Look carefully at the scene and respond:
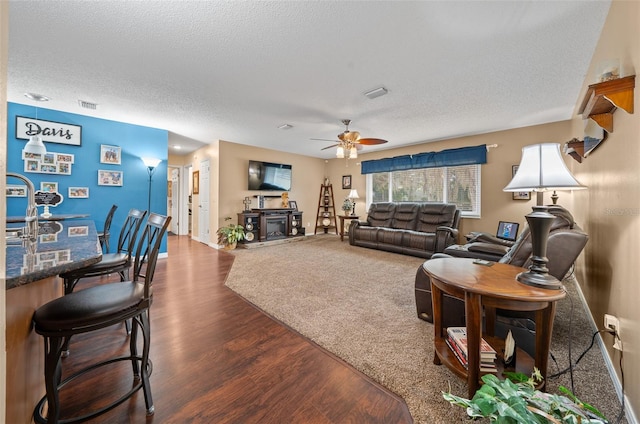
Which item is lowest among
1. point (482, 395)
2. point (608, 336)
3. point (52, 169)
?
point (608, 336)

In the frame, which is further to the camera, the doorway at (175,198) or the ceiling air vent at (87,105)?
the doorway at (175,198)

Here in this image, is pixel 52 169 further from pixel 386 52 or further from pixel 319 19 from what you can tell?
pixel 386 52

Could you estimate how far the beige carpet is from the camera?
142 centimetres

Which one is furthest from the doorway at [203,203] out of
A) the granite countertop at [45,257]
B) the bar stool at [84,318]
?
the bar stool at [84,318]

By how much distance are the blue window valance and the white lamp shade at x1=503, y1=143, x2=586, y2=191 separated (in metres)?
4.05

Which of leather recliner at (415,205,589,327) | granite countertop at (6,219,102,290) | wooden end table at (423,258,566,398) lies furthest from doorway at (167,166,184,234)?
wooden end table at (423,258,566,398)

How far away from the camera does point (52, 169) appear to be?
141 inches

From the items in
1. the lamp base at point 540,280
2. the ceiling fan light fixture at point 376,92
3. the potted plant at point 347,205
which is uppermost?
the ceiling fan light fixture at point 376,92

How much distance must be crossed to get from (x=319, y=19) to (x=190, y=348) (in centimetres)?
261

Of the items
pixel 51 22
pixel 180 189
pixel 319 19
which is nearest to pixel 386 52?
pixel 319 19

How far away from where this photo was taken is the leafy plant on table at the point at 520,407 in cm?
58

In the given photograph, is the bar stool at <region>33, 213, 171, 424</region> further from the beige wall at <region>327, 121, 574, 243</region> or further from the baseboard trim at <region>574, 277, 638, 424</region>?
the beige wall at <region>327, 121, 574, 243</region>

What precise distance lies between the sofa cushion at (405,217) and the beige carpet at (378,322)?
1.12m

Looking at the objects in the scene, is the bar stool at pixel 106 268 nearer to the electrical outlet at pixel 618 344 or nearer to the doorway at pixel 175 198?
the electrical outlet at pixel 618 344
